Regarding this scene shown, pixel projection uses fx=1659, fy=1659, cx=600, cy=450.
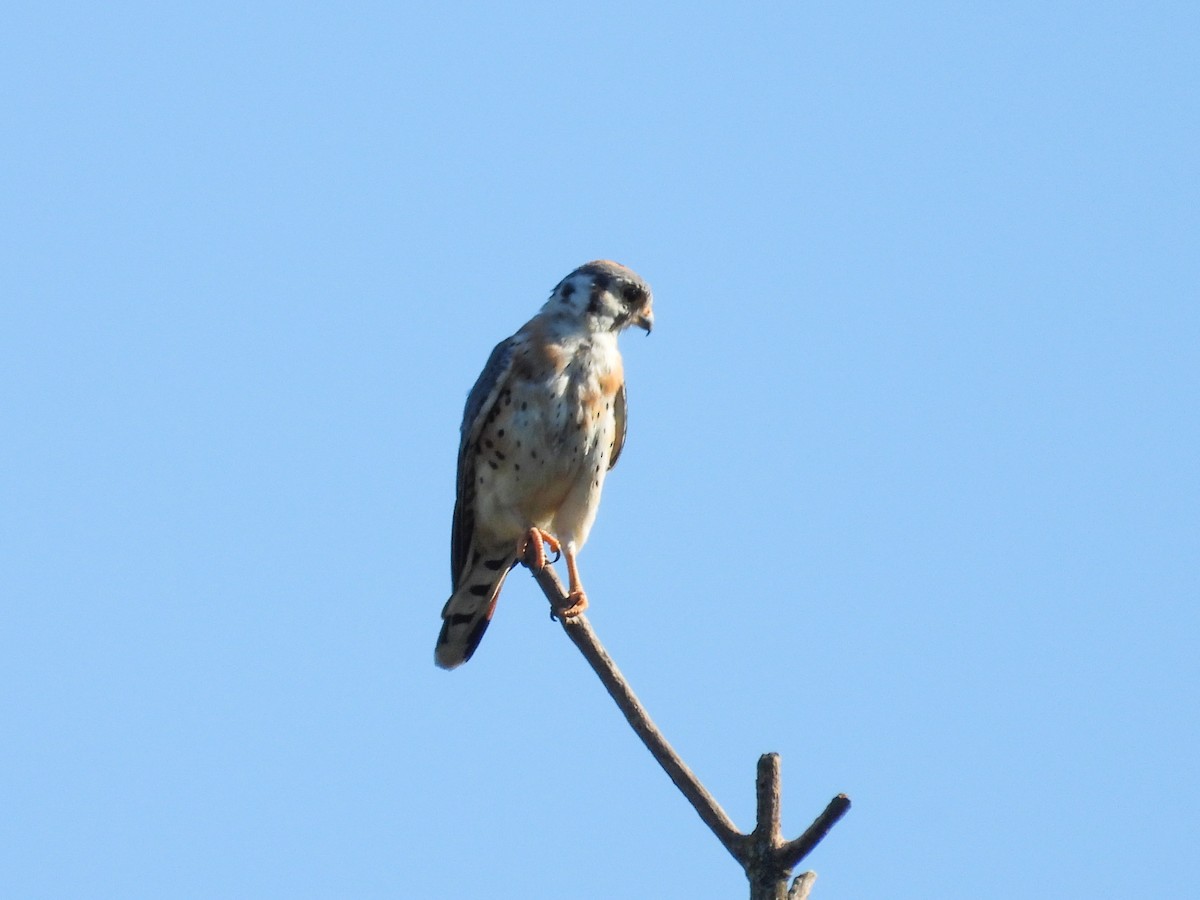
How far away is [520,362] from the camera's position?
6473 mm

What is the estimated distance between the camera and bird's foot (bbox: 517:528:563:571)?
605cm

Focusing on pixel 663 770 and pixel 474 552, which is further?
pixel 474 552

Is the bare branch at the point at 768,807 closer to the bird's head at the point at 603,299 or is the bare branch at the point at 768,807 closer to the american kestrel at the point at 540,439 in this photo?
the american kestrel at the point at 540,439

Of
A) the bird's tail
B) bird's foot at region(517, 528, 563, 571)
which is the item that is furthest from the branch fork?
the bird's tail

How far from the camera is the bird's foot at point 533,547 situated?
6047 millimetres

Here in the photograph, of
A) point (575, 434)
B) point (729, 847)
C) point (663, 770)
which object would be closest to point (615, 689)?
point (663, 770)

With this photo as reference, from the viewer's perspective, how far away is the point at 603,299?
6.62 metres

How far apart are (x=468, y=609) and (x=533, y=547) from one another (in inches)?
28.4

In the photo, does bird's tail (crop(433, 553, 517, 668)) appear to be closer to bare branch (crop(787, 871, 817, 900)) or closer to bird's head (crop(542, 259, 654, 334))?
bird's head (crop(542, 259, 654, 334))

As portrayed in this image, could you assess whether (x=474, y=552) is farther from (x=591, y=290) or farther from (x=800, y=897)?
(x=800, y=897)

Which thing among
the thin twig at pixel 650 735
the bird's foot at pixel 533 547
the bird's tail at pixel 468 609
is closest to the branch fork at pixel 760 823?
the thin twig at pixel 650 735

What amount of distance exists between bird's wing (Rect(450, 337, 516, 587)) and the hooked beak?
520 mm

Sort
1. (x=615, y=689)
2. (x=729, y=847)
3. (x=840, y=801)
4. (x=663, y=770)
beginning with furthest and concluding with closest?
(x=615, y=689) < (x=663, y=770) < (x=729, y=847) < (x=840, y=801)

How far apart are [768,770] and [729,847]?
0.30 meters
